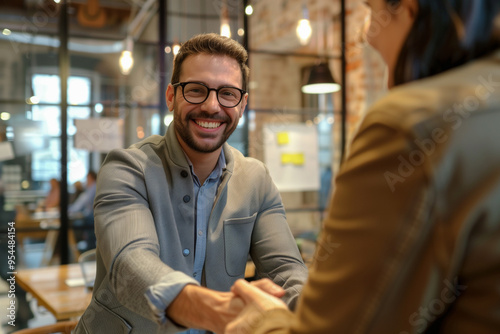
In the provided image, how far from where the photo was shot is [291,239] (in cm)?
142

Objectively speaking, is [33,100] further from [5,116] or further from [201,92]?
[201,92]

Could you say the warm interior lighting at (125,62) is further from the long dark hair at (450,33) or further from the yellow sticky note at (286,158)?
the long dark hair at (450,33)

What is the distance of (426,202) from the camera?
19.2 inches

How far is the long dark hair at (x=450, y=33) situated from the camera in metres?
0.56

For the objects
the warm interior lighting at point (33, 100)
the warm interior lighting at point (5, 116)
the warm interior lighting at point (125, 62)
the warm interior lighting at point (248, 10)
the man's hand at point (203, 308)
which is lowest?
the man's hand at point (203, 308)

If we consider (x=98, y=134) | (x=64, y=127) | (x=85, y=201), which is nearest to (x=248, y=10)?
(x=98, y=134)

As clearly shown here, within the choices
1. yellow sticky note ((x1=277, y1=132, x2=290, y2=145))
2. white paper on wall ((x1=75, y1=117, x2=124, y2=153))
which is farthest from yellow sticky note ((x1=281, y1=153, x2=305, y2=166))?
white paper on wall ((x1=75, y1=117, x2=124, y2=153))

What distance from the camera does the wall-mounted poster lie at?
4930mm

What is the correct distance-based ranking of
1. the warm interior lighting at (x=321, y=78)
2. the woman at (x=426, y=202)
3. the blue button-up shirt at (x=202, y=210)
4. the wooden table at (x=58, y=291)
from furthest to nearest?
1. the warm interior lighting at (x=321, y=78)
2. the wooden table at (x=58, y=291)
3. the blue button-up shirt at (x=202, y=210)
4. the woman at (x=426, y=202)

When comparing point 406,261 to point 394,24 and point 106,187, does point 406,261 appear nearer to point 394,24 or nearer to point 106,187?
point 394,24

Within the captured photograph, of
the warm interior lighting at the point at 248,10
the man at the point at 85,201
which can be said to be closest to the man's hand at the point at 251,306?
the man at the point at 85,201

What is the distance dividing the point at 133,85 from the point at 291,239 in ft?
10.9

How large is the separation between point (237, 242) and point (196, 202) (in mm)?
174

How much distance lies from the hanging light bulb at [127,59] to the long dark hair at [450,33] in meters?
4.02
